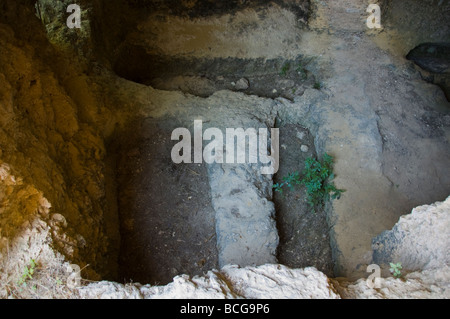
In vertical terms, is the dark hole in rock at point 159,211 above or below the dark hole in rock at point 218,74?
below

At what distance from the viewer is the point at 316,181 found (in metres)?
3.78

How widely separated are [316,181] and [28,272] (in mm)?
2839

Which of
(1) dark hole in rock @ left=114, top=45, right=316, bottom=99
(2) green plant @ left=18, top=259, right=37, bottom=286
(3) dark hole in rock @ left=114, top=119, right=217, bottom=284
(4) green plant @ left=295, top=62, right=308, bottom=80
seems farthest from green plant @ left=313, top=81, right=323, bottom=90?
(2) green plant @ left=18, top=259, right=37, bottom=286

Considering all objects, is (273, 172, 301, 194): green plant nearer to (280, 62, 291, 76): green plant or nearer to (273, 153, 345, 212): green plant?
(273, 153, 345, 212): green plant

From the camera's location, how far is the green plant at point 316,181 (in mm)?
3750

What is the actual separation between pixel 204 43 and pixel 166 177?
7.56 ft

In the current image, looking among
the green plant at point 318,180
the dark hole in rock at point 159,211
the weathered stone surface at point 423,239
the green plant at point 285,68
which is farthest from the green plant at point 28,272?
the green plant at point 285,68

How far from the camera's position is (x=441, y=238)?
2.27m

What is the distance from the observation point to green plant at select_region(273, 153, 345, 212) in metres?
3.75

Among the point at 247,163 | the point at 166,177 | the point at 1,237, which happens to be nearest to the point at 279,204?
the point at 247,163

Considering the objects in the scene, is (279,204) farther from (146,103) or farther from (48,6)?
(48,6)

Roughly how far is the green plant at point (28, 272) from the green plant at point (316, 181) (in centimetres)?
241

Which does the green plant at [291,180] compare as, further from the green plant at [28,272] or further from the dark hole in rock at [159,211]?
the green plant at [28,272]

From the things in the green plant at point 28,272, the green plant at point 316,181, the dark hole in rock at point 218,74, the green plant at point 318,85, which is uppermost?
the dark hole in rock at point 218,74
